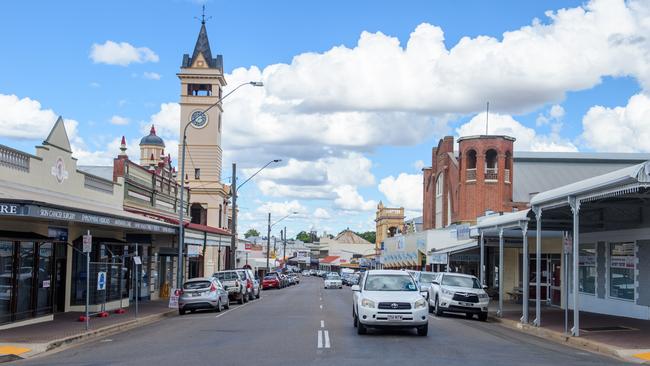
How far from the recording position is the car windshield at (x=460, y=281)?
2912 cm

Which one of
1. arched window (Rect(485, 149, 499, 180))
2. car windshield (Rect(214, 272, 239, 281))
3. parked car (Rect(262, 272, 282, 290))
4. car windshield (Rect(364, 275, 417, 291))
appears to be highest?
arched window (Rect(485, 149, 499, 180))

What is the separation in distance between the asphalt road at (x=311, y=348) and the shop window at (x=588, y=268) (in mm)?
9009

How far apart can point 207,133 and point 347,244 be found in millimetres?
108296

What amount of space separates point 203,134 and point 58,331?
5383 centimetres

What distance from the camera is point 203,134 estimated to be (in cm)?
7362

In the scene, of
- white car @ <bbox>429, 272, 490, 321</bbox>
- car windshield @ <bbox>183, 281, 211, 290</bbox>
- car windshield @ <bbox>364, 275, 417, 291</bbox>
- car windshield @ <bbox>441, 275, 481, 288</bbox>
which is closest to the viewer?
car windshield @ <bbox>364, 275, 417, 291</bbox>

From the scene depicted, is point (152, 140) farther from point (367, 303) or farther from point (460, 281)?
point (367, 303)

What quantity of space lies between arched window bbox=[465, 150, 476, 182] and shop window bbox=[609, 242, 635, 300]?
31425 millimetres

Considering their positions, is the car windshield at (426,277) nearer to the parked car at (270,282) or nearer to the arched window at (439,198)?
the arched window at (439,198)

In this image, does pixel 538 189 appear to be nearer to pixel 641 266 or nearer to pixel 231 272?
pixel 231 272

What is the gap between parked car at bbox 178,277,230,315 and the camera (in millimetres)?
30531

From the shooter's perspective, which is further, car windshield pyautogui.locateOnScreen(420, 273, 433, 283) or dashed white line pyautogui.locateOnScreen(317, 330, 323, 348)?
car windshield pyautogui.locateOnScreen(420, 273, 433, 283)

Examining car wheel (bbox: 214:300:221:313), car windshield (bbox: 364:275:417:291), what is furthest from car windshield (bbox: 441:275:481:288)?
car windshield (bbox: 364:275:417:291)

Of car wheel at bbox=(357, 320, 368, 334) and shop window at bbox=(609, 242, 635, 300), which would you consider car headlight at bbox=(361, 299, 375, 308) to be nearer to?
car wheel at bbox=(357, 320, 368, 334)
